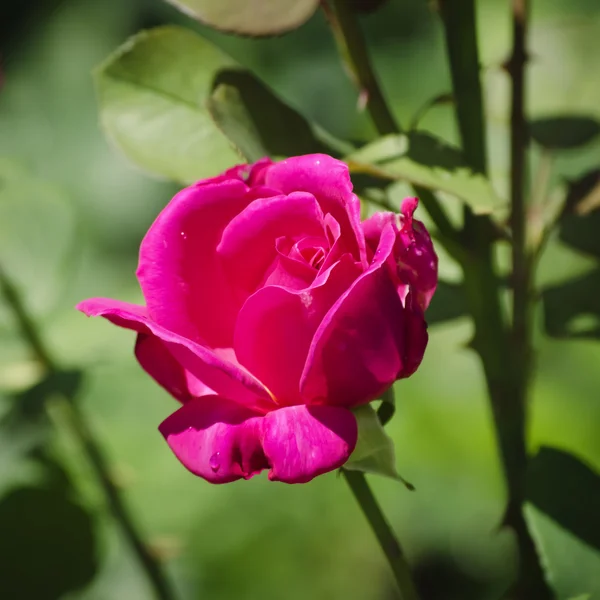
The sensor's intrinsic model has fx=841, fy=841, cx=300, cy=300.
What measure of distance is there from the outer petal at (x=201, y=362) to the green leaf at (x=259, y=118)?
0.40 feet

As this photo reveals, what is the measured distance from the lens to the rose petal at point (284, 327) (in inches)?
13.3

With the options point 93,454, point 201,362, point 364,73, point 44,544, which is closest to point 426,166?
point 364,73

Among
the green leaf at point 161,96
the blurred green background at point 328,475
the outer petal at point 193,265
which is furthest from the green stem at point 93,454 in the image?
the outer petal at point 193,265

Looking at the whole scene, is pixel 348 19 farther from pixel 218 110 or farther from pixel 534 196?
pixel 534 196

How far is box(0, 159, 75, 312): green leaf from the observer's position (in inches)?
32.0

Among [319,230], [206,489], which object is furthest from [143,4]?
[319,230]

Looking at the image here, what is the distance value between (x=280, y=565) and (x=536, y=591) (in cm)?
45

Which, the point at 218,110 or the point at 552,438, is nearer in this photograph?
the point at 218,110

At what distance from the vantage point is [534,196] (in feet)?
2.14

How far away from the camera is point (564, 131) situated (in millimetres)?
631

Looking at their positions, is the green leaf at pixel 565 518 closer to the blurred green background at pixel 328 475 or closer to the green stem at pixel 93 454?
the blurred green background at pixel 328 475

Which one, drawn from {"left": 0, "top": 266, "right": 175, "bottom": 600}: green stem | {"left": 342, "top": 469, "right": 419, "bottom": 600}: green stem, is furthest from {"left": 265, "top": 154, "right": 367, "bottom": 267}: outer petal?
{"left": 0, "top": 266, "right": 175, "bottom": 600}: green stem

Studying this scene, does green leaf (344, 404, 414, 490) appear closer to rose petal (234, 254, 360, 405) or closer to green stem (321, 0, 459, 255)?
rose petal (234, 254, 360, 405)

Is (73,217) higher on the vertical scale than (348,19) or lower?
lower
